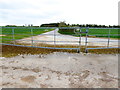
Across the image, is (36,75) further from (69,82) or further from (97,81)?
(97,81)

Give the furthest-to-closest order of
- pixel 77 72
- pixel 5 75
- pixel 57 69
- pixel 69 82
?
pixel 57 69, pixel 77 72, pixel 5 75, pixel 69 82

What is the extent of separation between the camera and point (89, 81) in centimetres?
277

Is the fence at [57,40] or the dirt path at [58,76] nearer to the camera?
the dirt path at [58,76]

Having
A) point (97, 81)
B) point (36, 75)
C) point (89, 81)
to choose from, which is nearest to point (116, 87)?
point (97, 81)

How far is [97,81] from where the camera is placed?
9.11ft

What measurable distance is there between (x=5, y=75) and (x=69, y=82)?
1.86 meters

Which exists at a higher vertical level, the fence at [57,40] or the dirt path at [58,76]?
the fence at [57,40]

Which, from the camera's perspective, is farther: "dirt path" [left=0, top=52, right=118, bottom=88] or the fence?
the fence

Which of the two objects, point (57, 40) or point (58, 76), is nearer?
point (58, 76)

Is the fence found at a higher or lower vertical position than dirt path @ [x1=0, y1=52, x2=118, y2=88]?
higher

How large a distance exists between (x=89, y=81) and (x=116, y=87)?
0.63m

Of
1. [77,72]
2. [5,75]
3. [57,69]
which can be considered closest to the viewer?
[5,75]

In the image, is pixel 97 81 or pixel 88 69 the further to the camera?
pixel 88 69

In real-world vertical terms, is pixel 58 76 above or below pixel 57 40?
below
